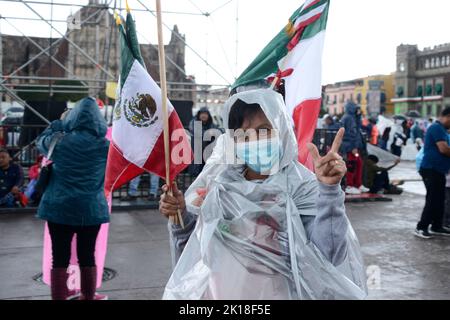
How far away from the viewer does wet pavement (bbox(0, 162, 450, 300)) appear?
4.95m

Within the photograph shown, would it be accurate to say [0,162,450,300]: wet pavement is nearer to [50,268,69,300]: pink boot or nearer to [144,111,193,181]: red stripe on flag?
[50,268,69,300]: pink boot

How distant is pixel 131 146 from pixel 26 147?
797 centimetres

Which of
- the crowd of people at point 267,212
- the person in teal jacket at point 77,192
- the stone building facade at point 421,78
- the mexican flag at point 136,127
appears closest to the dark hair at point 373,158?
the person in teal jacket at point 77,192

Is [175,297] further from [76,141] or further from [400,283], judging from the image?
[400,283]

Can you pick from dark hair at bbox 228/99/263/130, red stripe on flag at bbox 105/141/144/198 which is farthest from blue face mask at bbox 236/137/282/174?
red stripe on flag at bbox 105/141/144/198

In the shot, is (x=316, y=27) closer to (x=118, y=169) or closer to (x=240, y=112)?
(x=240, y=112)

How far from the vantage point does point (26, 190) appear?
9.04m

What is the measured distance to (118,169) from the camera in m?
3.16

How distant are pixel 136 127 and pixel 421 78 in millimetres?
70053

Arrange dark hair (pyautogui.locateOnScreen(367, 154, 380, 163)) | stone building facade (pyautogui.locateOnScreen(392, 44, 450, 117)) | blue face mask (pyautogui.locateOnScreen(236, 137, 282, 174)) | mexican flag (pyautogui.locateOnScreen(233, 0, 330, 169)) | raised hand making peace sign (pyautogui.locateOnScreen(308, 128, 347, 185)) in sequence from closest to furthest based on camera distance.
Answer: raised hand making peace sign (pyautogui.locateOnScreen(308, 128, 347, 185)), blue face mask (pyautogui.locateOnScreen(236, 137, 282, 174)), mexican flag (pyautogui.locateOnScreen(233, 0, 330, 169)), dark hair (pyautogui.locateOnScreen(367, 154, 380, 163)), stone building facade (pyautogui.locateOnScreen(392, 44, 450, 117))

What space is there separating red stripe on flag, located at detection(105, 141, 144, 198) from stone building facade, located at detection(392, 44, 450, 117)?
200 feet

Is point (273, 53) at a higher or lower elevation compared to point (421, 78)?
lower

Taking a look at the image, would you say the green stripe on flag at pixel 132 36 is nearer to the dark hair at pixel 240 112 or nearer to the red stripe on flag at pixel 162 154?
the red stripe on flag at pixel 162 154

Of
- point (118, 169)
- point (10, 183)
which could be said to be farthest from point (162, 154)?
point (10, 183)
